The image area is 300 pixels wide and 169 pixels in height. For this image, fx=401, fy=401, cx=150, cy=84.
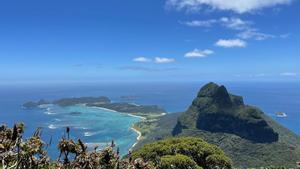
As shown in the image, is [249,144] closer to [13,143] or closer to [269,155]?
[269,155]

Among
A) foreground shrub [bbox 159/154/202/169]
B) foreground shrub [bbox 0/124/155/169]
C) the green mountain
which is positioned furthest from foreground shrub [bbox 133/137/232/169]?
the green mountain

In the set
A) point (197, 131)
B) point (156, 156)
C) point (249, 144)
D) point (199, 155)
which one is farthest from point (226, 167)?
point (197, 131)

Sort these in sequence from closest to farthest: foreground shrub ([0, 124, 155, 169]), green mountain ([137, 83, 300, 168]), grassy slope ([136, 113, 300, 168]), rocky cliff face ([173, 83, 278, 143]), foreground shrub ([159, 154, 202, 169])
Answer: foreground shrub ([0, 124, 155, 169]) → foreground shrub ([159, 154, 202, 169]) → grassy slope ([136, 113, 300, 168]) → green mountain ([137, 83, 300, 168]) → rocky cliff face ([173, 83, 278, 143])

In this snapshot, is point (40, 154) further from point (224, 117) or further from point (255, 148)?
point (224, 117)

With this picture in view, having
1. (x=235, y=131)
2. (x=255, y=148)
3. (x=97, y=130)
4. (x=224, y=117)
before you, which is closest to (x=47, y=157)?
(x=255, y=148)

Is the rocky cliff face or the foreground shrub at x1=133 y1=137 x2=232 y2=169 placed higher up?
the foreground shrub at x1=133 y1=137 x2=232 y2=169

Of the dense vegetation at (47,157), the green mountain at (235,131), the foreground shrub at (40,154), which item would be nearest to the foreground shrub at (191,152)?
the dense vegetation at (47,157)

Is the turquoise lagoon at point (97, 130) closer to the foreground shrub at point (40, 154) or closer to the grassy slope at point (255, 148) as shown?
the grassy slope at point (255, 148)

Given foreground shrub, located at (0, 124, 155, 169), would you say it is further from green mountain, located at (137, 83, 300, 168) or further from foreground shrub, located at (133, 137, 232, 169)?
green mountain, located at (137, 83, 300, 168)
